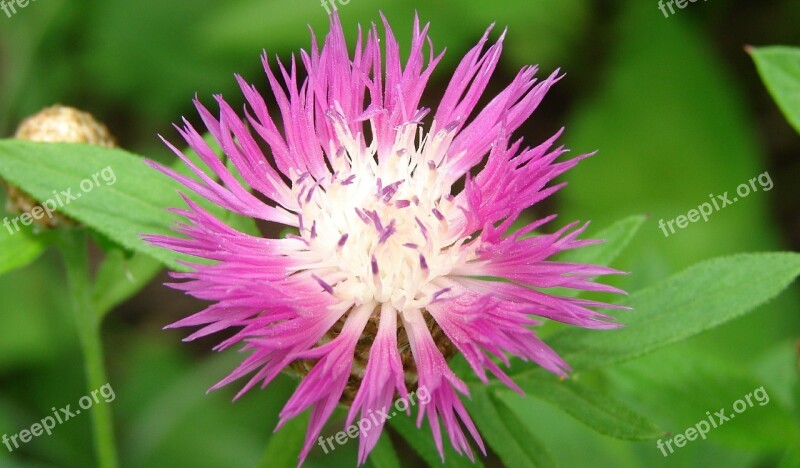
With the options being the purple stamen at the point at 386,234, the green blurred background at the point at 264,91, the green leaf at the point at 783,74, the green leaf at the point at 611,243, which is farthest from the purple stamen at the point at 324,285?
the green blurred background at the point at 264,91

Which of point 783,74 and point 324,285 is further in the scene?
point 783,74

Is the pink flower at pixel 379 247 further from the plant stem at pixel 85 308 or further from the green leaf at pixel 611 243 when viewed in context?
the plant stem at pixel 85 308

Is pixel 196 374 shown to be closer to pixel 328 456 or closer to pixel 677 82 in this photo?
pixel 328 456

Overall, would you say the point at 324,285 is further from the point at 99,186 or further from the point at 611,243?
the point at 611,243

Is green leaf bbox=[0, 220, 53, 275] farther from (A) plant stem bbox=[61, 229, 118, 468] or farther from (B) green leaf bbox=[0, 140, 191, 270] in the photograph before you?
(B) green leaf bbox=[0, 140, 191, 270]

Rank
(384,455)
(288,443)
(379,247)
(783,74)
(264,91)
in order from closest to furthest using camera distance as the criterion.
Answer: (379,247) < (384,455) < (288,443) < (783,74) < (264,91)

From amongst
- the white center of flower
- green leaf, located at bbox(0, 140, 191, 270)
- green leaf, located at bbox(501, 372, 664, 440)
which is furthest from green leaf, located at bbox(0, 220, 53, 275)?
green leaf, located at bbox(501, 372, 664, 440)

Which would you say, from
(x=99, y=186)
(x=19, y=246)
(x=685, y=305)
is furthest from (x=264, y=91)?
(x=685, y=305)

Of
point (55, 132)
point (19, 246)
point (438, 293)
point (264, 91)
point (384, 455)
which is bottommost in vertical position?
point (384, 455)
